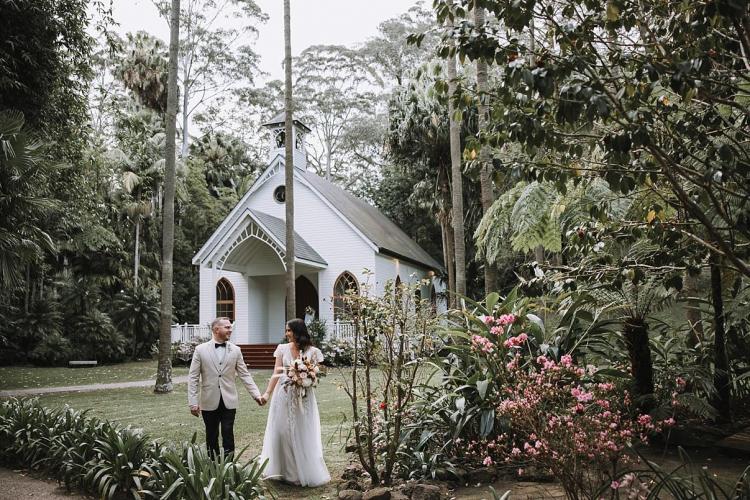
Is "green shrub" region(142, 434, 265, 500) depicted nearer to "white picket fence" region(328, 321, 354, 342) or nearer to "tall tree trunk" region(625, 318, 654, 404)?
"tall tree trunk" region(625, 318, 654, 404)

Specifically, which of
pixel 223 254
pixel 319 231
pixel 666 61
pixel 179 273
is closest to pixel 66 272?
pixel 179 273

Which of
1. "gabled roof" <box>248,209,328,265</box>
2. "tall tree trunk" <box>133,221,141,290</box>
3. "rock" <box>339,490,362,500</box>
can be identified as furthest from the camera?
"tall tree trunk" <box>133,221,141,290</box>

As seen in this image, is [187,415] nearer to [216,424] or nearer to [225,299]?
[216,424]

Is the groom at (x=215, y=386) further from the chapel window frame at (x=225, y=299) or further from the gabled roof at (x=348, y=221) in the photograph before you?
the chapel window frame at (x=225, y=299)

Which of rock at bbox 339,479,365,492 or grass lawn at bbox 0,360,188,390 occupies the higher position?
rock at bbox 339,479,365,492

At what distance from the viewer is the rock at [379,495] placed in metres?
5.11

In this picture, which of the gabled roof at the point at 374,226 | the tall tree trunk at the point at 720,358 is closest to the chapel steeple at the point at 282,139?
the gabled roof at the point at 374,226

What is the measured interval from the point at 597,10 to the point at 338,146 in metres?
39.2

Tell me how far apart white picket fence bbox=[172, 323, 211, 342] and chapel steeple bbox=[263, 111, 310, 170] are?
26.0 ft

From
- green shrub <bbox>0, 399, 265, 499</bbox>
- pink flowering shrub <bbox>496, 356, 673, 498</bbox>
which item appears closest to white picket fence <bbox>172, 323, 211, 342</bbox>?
green shrub <bbox>0, 399, 265, 499</bbox>

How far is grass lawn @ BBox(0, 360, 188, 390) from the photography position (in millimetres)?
17875

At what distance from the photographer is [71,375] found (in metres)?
20.3

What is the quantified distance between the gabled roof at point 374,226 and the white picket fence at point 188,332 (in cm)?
736

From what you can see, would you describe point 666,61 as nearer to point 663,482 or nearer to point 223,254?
point 663,482
